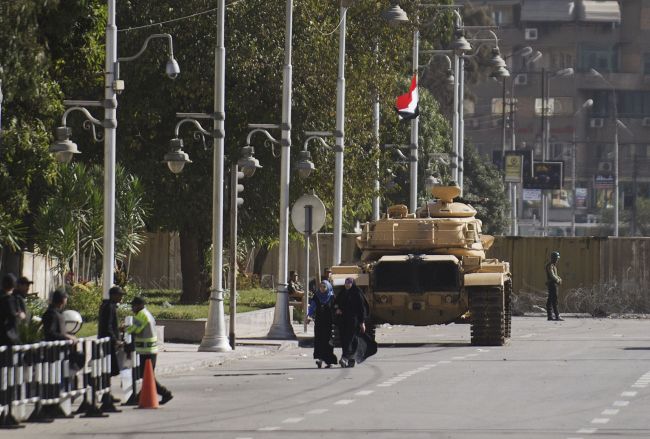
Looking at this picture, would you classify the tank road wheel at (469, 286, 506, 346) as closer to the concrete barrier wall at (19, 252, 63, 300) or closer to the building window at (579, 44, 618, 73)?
the concrete barrier wall at (19, 252, 63, 300)

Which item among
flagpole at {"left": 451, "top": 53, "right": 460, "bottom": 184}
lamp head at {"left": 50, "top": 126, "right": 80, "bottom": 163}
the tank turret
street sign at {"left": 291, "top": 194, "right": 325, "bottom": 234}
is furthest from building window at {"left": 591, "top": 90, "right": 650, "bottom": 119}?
lamp head at {"left": 50, "top": 126, "right": 80, "bottom": 163}

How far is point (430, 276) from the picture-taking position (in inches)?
1371

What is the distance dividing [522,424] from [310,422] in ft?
6.89

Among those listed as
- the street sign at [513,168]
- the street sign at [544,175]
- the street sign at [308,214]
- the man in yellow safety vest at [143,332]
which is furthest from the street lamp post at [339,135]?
the street sign at [544,175]

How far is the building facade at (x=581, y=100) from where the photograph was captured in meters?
146

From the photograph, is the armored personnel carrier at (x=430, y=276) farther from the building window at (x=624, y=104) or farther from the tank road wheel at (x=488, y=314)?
the building window at (x=624, y=104)

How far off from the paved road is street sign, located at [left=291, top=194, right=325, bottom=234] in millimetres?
3931

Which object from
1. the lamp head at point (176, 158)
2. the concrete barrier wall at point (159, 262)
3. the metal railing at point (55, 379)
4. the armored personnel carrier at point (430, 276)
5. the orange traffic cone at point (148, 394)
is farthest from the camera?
the concrete barrier wall at point (159, 262)

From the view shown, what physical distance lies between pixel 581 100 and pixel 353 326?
397 feet

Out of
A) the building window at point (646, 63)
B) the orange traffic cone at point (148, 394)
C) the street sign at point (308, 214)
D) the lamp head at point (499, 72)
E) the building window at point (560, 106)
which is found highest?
the building window at point (646, 63)

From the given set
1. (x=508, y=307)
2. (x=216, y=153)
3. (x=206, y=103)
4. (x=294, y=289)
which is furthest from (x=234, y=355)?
(x=294, y=289)

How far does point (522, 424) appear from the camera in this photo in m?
18.1

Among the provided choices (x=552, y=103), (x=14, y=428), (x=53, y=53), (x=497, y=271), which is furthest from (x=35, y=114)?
(x=552, y=103)

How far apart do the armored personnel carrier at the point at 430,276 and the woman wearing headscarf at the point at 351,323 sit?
4526 millimetres
